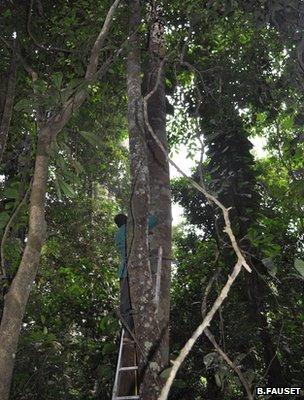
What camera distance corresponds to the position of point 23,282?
1827mm

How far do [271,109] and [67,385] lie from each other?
20.2 feet

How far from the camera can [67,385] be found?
Answer: 17.9 ft

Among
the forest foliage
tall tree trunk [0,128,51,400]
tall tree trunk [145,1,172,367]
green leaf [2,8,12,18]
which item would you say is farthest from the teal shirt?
green leaf [2,8,12,18]

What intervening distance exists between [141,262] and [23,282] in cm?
154

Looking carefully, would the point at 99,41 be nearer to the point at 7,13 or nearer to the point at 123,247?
the point at 7,13

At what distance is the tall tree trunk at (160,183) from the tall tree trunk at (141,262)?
5.6 inches

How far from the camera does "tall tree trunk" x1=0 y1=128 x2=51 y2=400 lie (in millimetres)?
1621

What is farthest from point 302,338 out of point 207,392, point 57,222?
point 57,222

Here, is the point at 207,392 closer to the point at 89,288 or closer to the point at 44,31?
the point at 89,288

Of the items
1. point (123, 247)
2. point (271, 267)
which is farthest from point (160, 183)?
point (271, 267)

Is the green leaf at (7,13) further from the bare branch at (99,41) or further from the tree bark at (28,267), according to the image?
the tree bark at (28,267)

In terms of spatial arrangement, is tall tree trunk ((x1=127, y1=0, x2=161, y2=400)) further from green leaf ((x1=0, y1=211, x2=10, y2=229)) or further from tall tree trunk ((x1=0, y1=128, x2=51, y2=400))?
tall tree trunk ((x1=0, y1=128, x2=51, y2=400))

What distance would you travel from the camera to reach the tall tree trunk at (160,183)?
3734 millimetres

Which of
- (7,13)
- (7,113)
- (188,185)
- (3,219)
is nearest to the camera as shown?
(3,219)
